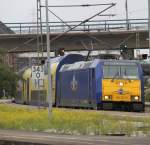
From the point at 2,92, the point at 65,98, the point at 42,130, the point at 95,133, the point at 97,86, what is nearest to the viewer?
the point at 95,133

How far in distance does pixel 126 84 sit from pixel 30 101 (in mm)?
18070

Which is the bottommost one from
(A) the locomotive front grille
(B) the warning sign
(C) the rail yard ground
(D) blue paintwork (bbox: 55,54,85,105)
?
(C) the rail yard ground

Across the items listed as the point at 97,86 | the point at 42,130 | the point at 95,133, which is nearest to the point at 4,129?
the point at 42,130

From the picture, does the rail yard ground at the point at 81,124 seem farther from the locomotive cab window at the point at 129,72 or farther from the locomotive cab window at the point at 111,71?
the locomotive cab window at the point at 129,72

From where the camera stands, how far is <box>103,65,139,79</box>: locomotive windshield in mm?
42562

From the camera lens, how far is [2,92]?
183 feet

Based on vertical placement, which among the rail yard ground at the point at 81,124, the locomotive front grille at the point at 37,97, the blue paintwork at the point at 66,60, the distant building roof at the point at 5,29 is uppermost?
the distant building roof at the point at 5,29

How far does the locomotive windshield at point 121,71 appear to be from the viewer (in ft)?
140

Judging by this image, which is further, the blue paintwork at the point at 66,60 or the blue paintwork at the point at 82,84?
the blue paintwork at the point at 66,60

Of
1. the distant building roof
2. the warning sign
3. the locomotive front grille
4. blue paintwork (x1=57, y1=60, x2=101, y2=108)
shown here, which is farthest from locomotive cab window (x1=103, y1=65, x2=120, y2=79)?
the distant building roof

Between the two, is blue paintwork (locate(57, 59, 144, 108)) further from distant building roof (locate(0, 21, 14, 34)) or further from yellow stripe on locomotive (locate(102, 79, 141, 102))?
distant building roof (locate(0, 21, 14, 34))

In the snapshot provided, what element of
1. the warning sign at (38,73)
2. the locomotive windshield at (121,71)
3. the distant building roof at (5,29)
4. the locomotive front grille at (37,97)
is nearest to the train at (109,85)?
the locomotive windshield at (121,71)

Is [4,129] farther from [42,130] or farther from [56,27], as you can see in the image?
[56,27]

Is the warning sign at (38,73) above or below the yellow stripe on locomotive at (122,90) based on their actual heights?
above
